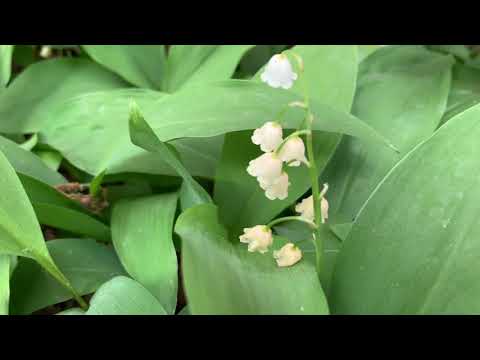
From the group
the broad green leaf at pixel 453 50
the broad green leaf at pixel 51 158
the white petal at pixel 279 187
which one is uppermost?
the broad green leaf at pixel 453 50

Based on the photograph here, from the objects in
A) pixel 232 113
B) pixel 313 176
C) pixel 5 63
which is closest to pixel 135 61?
pixel 5 63

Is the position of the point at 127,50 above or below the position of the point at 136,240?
above

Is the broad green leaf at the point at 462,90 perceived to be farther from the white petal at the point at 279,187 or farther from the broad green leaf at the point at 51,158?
the broad green leaf at the point at 51,158

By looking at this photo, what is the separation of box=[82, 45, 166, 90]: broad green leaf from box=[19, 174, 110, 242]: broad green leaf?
336 millimetres

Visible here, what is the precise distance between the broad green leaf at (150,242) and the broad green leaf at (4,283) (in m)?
0.15

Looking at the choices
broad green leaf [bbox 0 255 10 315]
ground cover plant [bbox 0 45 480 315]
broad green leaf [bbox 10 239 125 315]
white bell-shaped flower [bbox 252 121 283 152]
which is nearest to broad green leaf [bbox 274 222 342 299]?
ground cover plant [bbox 0 45 480 315]

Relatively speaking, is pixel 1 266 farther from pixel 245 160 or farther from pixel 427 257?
pixel 427 257

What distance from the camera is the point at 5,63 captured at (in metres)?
1.23

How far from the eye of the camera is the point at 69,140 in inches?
40.3

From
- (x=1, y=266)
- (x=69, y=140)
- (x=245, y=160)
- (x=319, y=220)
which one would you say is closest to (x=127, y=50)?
(x=69, y=140)

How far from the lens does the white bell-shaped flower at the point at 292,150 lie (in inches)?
27.0

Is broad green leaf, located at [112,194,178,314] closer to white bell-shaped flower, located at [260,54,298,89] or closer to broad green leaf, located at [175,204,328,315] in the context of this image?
broad green leaf, located at [175,204,328,315]

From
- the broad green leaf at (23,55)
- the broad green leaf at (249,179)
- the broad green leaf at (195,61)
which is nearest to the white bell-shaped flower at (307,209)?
the broad green leaf at (249,179)
